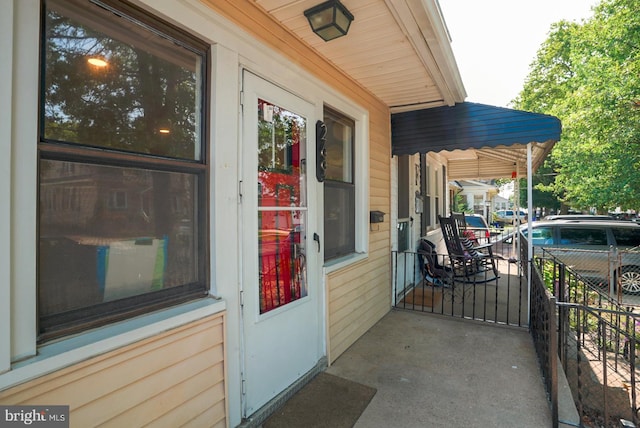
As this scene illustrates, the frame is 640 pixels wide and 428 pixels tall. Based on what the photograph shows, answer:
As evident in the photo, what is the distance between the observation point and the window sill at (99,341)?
1.04 m

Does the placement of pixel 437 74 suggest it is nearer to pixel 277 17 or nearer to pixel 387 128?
pixel 387 128

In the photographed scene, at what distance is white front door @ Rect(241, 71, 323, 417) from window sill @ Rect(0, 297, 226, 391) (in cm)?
44

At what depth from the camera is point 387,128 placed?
411 centimetres

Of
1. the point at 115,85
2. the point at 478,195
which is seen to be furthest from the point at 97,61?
the point at 478,195

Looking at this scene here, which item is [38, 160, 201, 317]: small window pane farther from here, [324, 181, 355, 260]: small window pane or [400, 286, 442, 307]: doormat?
[400, 286, 442, 307]: doormat

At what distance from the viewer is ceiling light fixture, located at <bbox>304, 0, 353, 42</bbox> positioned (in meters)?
1.94

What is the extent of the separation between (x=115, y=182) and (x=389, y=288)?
3.53m

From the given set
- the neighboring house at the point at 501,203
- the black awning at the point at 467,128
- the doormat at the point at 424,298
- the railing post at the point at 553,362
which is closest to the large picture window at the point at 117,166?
the railing post at the point at 553,362

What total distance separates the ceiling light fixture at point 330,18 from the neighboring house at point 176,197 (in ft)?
0.23

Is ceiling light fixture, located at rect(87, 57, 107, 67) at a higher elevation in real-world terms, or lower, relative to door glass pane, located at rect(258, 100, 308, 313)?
higher

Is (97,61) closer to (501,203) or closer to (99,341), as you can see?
(99,341)

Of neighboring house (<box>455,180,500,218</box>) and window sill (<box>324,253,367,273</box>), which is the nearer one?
window sill (<box>324,253,367,273</box>)

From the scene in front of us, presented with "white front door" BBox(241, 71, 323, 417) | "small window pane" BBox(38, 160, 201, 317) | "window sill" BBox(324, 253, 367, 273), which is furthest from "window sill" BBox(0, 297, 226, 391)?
"window sill" BBox(324, 253, 367, 273)

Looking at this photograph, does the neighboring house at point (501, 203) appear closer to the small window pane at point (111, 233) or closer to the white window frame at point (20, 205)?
the small window pane at point (111, 233)
